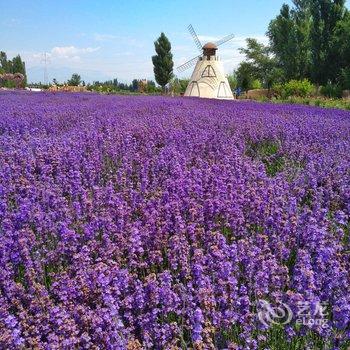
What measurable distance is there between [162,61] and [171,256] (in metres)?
43.6

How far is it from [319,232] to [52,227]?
5.51 feet

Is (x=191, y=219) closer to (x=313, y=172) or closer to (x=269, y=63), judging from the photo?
(x=313, y=172)

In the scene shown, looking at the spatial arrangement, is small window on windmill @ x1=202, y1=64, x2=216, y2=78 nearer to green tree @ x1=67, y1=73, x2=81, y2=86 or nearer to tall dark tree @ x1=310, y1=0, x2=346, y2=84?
tall dark tree @ x1=310, y1=0, x2=346, y2=84

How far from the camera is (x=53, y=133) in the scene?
696 cm

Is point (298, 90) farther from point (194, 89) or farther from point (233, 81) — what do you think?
point (233, 81)

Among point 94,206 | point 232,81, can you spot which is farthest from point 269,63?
point 94,206

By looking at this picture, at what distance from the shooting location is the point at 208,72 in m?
29.5

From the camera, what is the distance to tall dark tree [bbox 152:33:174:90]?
146 ft

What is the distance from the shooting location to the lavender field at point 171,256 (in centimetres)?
194

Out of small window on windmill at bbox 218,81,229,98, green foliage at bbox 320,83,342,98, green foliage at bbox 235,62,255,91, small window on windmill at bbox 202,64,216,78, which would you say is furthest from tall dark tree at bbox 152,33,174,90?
green foliage at bbox 320,83,342,98

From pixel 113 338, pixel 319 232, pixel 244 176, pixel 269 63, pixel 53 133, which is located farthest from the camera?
pixel 269 63

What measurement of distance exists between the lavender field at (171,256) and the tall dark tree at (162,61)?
40.5 metres

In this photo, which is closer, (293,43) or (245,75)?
(293,43)

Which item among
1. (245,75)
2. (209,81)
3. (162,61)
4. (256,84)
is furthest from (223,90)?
Answer: (256,84)
